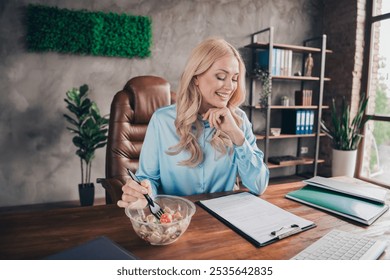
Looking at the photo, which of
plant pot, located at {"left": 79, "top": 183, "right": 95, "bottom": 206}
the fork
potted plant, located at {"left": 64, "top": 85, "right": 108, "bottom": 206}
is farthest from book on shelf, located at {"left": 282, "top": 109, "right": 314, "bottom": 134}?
the fork

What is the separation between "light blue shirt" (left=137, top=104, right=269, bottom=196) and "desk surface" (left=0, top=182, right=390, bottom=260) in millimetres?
354

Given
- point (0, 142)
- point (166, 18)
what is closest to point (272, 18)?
point (166, 18)

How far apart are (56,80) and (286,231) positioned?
2.92 meters

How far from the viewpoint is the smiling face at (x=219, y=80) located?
4.52 feet

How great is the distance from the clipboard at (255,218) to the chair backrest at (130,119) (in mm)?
949

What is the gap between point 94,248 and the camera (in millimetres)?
742

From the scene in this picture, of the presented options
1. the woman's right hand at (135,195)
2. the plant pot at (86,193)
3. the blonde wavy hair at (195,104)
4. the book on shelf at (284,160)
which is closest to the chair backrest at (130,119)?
the blonde wavy hair at (195,104)

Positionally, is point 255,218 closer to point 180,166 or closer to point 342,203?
point 342,203

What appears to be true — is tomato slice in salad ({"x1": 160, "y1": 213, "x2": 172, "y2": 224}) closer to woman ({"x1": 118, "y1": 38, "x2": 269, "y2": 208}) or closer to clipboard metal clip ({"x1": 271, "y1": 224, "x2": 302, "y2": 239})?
clipboard metal clip ({"x1": 271, "y1": 224, "x2": 302, "y2": 239})

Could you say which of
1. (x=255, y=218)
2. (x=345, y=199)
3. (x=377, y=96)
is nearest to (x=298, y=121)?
(x=377, y=96)

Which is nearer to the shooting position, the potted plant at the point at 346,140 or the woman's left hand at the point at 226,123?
the woman's left hand at the point at 226,123

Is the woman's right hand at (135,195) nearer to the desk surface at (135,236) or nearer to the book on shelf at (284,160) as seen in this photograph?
the desk surface at (135,236)

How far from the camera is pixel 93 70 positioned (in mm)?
3215

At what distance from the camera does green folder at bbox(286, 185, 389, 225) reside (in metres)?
1.04
